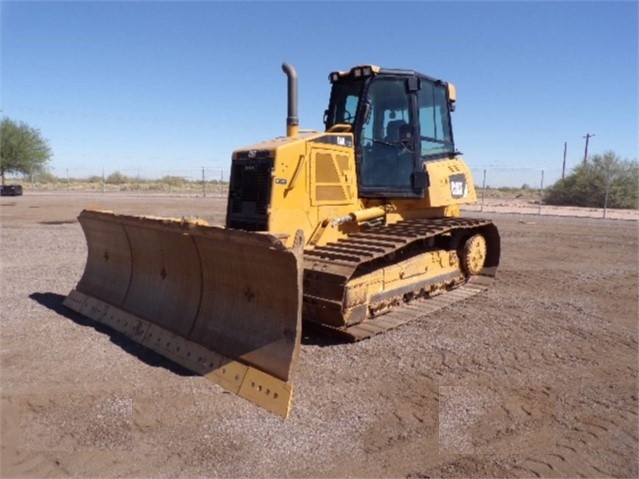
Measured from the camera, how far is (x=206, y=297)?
535 cm

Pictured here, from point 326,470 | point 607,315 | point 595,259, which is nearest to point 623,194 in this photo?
point 595,259

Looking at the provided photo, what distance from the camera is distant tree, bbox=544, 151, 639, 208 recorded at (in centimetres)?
3412

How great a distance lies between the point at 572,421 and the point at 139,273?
4.80 meters

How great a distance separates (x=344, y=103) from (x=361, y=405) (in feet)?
14.4

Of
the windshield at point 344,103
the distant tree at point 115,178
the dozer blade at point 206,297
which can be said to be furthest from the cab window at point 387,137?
the distant tree at point 115,178

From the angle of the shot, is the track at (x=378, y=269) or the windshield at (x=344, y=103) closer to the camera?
the track at (x=378, y=269)

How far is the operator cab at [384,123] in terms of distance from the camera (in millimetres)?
6758

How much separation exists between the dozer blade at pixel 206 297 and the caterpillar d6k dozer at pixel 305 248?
0.05 ft

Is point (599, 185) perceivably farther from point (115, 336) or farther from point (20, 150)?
point (20, 150)

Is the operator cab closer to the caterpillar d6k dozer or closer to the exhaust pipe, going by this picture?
the caterpillar d6k dozer

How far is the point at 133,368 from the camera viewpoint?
4.78 m

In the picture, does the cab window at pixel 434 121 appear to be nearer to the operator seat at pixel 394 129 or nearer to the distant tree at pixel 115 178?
the operator seat at pixel 394 129

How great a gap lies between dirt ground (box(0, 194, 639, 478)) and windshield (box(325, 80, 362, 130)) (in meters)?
2.90

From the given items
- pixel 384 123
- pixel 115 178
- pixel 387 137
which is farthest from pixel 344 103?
pixel 115 178
